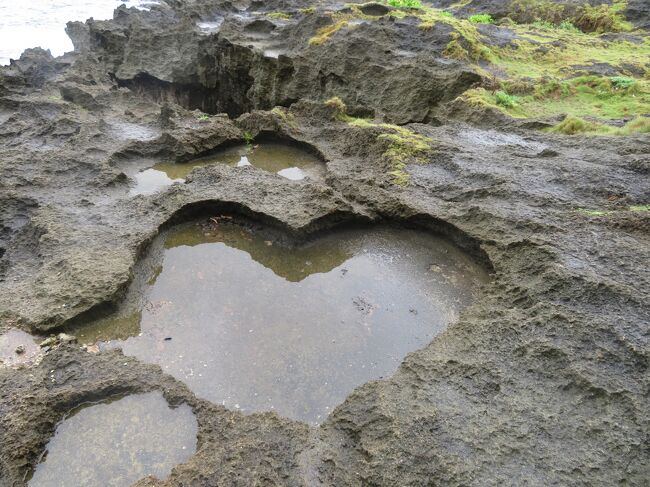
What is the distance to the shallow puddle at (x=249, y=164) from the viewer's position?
8391mm

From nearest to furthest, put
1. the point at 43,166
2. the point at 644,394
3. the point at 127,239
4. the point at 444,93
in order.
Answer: the point at 644,394 → the point at 127,239 → the point at 43,166 → the point at 444,93

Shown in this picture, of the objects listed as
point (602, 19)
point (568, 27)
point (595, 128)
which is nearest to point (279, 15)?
point (568, 27)

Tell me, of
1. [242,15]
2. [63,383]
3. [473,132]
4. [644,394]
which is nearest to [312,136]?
[473,132]

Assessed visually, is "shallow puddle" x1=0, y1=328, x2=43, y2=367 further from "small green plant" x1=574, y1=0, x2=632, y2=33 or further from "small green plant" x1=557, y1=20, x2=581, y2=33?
"small green plant" x1=574, y1=0, x2=632, y2=33

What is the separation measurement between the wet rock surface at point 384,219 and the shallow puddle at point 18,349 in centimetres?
11

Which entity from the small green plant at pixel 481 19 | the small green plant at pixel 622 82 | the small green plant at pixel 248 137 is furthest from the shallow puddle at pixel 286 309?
the small green plant at pixel 481 19

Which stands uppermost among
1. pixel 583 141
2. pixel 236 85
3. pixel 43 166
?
pixel 583 141

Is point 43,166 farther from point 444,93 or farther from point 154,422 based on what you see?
point 444,93

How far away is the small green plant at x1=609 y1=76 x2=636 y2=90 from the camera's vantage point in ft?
32.9

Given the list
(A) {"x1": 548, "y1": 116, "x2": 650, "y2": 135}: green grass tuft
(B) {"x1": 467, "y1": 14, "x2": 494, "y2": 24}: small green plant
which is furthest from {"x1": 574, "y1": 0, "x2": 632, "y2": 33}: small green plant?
(A) {"x1": 548, "y1": 116, "x2": 650, "y2": 135}: green grass tuft

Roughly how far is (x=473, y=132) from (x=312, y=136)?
3268 mm

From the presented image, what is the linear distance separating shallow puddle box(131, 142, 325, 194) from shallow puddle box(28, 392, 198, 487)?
4.55 m

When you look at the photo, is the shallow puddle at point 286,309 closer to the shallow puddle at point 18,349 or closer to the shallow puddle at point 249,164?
the shallow puddle at point 18,349

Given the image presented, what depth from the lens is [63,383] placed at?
4.35 meters
